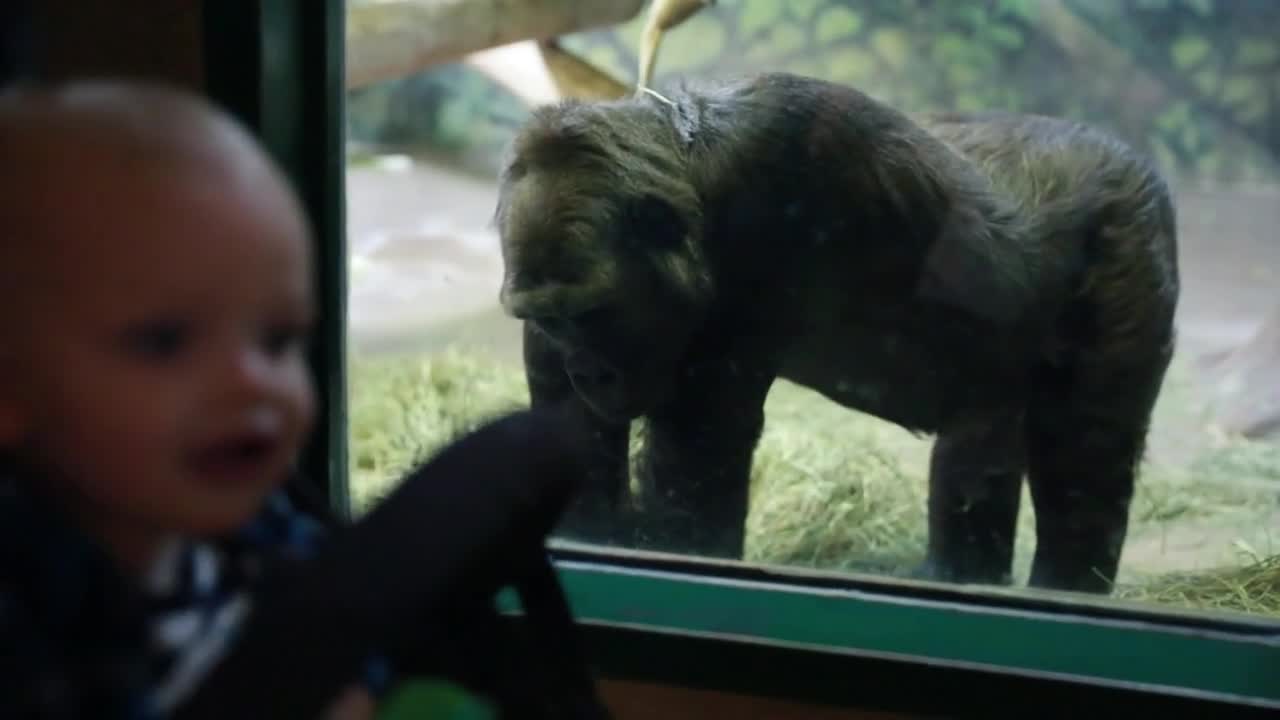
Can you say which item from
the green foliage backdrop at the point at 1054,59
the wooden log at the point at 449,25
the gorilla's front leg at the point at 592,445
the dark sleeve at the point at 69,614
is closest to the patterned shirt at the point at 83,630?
the dark sleeve at the point at 69,614

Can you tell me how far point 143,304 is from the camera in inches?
26.4

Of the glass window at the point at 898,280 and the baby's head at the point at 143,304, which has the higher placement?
the baby's head at the point at 143,304

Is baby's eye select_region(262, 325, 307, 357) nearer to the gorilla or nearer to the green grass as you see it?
the green grass

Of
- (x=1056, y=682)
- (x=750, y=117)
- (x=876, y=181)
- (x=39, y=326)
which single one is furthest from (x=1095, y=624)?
(x=39, y=326)

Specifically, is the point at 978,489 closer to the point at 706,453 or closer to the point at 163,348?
the point at 706,453

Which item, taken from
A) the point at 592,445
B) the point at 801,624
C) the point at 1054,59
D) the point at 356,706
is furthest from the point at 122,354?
the point at 1054,59

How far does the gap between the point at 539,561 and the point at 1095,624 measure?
0.73 meters

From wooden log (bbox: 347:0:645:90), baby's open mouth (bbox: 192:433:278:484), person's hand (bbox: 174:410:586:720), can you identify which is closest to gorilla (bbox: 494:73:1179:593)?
wooden log (bbox: 347:0:645:90)

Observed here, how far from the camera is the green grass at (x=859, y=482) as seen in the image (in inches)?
70.9

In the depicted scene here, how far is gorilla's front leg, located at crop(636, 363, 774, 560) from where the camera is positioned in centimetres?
187

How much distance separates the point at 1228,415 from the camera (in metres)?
2.53

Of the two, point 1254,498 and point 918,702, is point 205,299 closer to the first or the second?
point 918,702

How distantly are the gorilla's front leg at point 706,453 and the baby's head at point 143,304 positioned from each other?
3.77 feet

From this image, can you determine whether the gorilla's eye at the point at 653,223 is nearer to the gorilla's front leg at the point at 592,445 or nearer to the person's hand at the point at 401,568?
the gorilla's front leg at the point at 592,445
